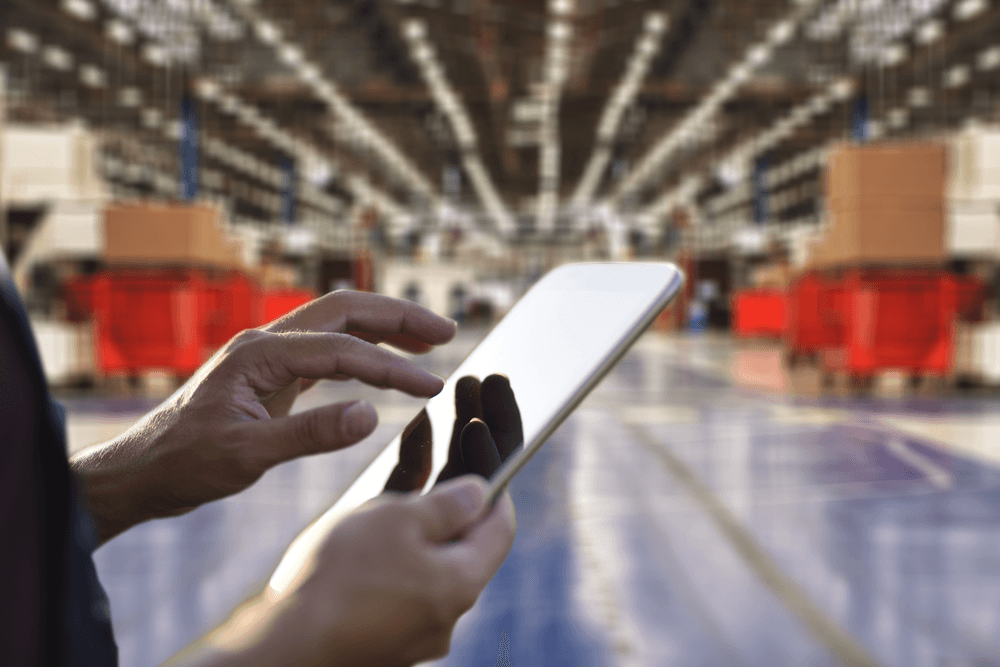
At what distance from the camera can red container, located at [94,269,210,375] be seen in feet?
22.2

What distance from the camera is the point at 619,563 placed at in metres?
2.14

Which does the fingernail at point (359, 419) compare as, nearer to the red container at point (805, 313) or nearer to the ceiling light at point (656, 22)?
the red container at point (805, 313)

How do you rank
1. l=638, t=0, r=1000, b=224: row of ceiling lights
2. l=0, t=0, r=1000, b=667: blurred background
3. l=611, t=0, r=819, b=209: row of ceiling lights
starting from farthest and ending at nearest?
l=638, t=0, r=1000, b=224: row of ceiling lights → l=611, t=0, r=819, b=209: row of ceiling lights → l=0, t=0, r=1000, b=667: blurred background

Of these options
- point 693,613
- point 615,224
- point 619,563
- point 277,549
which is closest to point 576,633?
point 693,613

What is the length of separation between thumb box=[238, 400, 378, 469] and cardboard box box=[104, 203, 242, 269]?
676cm

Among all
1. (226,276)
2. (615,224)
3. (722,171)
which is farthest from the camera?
(615,224)

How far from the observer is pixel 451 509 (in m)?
0.47

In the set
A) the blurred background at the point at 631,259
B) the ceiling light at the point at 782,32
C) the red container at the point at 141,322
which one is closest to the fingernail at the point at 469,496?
the blurred background at the point at 631,259

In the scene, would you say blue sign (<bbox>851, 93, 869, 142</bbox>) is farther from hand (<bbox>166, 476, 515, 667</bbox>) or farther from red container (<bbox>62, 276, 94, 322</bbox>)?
hand (<bbox>166, 476, 515, 667</bbox>)

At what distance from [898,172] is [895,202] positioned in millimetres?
230

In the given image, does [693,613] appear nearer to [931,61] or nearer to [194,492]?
[194,492]

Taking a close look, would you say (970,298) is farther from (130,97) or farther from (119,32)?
(130,97)

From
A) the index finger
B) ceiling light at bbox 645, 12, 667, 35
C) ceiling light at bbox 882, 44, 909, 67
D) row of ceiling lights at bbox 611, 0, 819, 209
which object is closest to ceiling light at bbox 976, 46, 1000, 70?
ceiling light at bbox 882, 44, 909, 67

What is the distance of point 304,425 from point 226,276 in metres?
7.94
